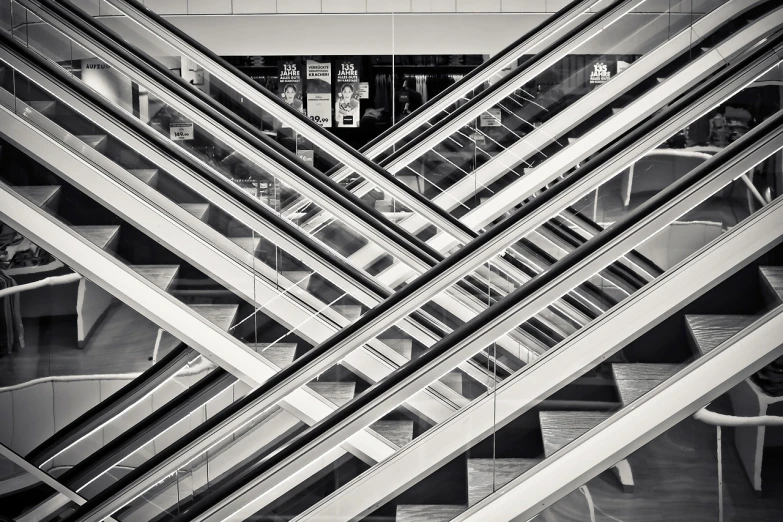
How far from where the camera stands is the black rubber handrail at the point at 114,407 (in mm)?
4191

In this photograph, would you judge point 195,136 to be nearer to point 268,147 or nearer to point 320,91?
point 268,147

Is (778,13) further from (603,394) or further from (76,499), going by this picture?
(76,499)

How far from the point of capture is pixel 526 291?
225 centimetres

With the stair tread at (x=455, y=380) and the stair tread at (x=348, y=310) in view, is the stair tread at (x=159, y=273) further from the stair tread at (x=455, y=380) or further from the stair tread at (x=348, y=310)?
the stair tread at (x=455, y=380)

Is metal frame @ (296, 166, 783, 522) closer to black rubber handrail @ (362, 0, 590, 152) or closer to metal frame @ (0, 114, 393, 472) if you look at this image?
metal frame @ (0, 114, 393, 472)

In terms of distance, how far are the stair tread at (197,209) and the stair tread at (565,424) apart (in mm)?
1832

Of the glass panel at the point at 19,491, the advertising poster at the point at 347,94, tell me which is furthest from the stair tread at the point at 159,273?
the advertising poster at the point at 347,94

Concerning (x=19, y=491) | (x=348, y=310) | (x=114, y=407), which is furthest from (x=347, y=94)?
(x=19, y=491)

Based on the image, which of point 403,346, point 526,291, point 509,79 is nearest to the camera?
point 526,291

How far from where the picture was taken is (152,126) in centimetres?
392

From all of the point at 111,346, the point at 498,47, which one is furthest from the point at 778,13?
the point at 111,346

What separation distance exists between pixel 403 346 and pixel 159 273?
47.0 inches

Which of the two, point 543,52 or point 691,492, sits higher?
point 543,52

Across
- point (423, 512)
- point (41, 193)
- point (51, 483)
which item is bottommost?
point (51, 483)
